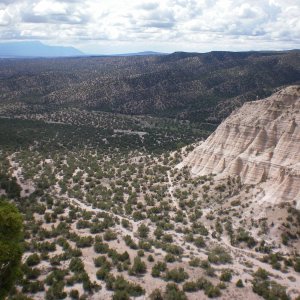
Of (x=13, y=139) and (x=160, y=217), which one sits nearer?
(x=160, y=217)

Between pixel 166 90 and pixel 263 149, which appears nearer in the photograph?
pixel 263 149

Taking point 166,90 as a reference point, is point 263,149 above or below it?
above

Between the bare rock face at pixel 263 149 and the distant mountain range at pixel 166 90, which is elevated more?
the bare rock face at pixel 263 149

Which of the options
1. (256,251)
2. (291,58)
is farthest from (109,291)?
(291,58)

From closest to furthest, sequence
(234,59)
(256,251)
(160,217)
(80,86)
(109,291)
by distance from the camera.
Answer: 1. (109,291)
2. (256,251)
3. (160,217)
4. (80,86)
5. (234,59)

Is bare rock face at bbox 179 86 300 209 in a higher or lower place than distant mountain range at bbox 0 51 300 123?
higher

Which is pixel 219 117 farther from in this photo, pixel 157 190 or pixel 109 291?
pixel 109 291

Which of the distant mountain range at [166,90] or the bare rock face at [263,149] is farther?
the distant mountain range at [166,90]

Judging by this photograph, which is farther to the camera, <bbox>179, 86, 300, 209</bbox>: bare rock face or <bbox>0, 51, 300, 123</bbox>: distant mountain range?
<bbox>0, 51, 300, 123</bbox>: distant mountain range
